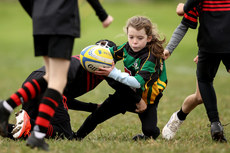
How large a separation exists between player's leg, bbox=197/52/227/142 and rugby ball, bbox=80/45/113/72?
98 centimetres

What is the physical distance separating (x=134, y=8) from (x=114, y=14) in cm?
330

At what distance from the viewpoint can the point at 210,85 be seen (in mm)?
4242

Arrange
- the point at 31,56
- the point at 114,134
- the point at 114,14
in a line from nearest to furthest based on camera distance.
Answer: the point at 114,134 → the point at 31,56 → the point at 114,14

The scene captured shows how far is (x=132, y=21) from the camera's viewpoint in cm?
435

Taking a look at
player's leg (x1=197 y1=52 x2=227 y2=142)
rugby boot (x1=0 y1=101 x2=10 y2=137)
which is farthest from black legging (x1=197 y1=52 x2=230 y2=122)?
rugby boot (x1=0 y1=101 x2=10 y2=137)

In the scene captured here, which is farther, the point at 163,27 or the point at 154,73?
the point at 163,27

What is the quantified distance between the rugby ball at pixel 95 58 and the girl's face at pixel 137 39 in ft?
0.94

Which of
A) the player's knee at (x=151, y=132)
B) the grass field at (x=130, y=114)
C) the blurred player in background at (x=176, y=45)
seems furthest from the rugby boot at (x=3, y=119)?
the blurred player in background at (x=176, y=45)

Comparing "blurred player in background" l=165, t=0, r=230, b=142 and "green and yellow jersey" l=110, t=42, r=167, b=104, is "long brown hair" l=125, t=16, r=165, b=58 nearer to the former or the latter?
"green and yellow jersey" l=110, t=42, r=167, b=104

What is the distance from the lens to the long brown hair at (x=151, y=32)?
4281 millimetres

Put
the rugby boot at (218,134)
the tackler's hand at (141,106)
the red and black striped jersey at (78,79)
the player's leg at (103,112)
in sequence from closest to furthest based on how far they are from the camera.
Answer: the rugby boot at (218,134), the tackler's hand at (141,106), the player's leg at (103,112), the red and black striped jersey at (78,79)

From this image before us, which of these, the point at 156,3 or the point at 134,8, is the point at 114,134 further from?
the point at 156,3

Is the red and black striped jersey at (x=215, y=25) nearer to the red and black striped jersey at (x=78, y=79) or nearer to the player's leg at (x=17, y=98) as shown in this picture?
the red and black striped jersey at (x=78, y=79)

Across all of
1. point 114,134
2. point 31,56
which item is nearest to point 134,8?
point 31,56
